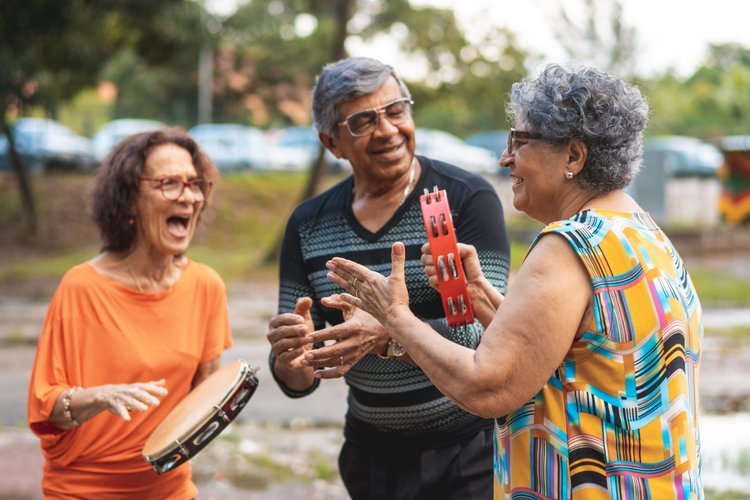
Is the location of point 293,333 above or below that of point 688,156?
above

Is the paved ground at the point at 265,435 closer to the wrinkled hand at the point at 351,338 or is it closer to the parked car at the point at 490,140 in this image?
the wrinkled hand at the point at 351,338

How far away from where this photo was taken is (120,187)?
3.42 metres

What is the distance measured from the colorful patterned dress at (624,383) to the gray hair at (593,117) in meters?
0.15

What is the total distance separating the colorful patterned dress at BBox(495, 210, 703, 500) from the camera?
2.09 meters

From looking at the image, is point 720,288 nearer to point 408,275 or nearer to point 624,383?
point 408,275

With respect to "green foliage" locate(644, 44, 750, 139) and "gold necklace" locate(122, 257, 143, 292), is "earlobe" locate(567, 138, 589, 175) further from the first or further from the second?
"green foliage" locate(644, 44, 750, 139)

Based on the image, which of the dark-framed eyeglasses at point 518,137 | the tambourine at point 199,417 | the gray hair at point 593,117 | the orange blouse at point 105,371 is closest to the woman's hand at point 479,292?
the dark-framed eyeglasses at point 518,137

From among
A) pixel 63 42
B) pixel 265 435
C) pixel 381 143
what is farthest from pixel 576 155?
pixel 63 42

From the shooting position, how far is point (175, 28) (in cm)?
1922

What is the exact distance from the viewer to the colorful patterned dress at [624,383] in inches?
82.2

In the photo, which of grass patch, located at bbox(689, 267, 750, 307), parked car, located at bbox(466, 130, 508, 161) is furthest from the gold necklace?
parked car, located at bbox(466, 130, 508, 161)

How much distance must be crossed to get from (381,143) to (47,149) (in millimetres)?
24039

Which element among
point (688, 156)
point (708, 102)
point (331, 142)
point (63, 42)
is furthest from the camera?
point (708, 102)

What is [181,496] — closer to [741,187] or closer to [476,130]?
[741,187]
